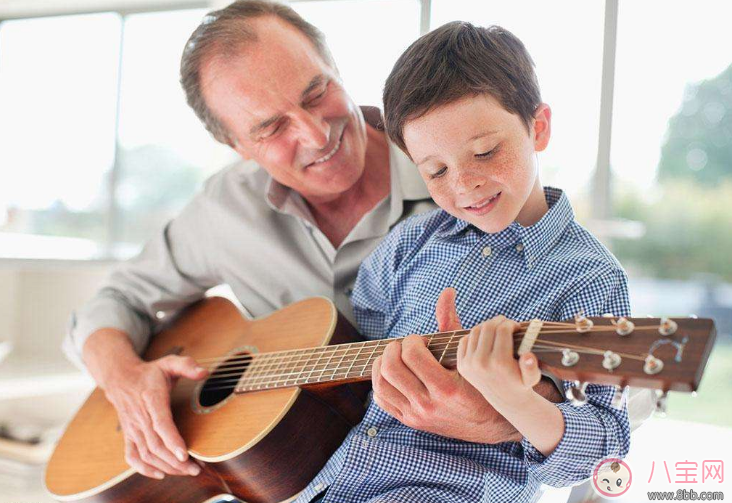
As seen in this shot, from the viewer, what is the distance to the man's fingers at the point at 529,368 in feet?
2.75

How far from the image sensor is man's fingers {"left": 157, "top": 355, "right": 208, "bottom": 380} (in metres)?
1.52

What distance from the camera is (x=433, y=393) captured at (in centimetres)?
99

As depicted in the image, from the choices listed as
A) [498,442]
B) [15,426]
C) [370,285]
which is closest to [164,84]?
[15,426]

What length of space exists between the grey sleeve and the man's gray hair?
0.25 m

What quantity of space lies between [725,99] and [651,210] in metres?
0.54

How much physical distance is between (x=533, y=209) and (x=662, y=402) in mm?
469

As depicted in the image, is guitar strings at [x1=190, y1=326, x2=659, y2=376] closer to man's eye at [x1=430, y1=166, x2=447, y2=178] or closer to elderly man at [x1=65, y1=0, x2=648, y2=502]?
elderly man at [x1=65, y1=0, x2=648, y2=502]

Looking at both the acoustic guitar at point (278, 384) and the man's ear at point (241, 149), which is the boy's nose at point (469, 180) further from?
the man's ear at point (241, 149)

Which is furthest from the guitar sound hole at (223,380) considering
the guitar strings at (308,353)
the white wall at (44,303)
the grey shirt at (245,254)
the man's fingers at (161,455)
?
the white wall at (44,303)

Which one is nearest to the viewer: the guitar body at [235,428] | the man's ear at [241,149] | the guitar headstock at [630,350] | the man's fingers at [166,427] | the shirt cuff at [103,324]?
the guitar headstock at [630,350]

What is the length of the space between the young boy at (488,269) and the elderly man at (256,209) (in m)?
0.34

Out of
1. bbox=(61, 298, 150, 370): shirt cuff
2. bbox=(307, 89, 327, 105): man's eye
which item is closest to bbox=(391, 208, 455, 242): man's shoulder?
bbox=(307, 89, 327, 105): man's eye

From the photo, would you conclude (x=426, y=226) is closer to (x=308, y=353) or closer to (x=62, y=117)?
(x=308, y=353)

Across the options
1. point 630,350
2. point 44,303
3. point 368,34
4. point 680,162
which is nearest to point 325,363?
point 630,350
